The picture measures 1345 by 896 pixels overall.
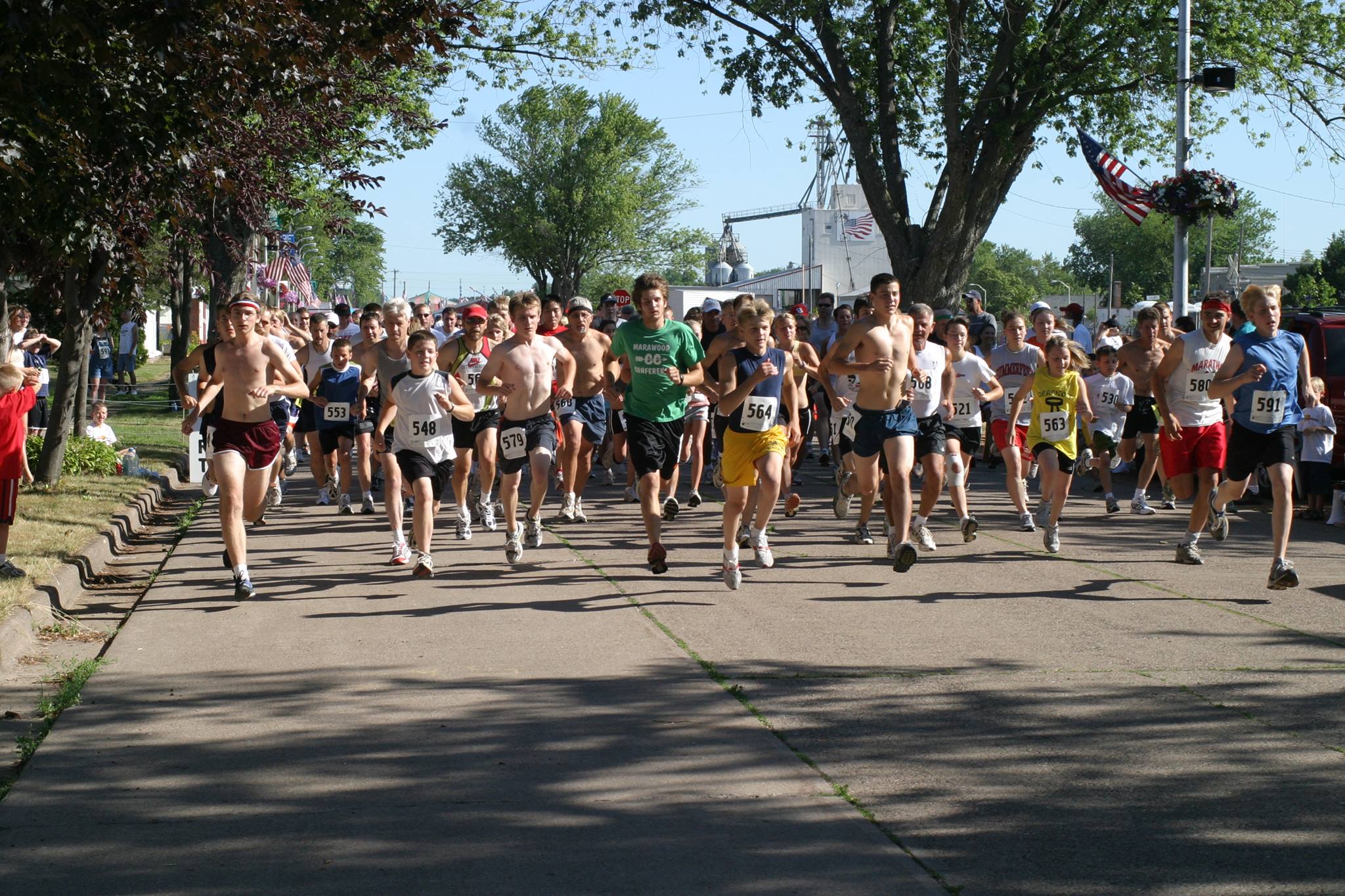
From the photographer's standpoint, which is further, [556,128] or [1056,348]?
[556,128]

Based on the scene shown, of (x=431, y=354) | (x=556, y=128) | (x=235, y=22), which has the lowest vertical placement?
(x=431, y=354)

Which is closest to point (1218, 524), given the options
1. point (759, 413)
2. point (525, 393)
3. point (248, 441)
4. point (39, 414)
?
point (759, 413)

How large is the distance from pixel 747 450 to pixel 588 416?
13.3ft

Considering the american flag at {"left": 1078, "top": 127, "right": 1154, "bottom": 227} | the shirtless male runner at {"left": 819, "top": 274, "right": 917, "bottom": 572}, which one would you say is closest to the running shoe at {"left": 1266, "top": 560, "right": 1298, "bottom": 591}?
the shirtless male runner at {"left": 819, "top": 274, "right": 917, "bottom": 572}

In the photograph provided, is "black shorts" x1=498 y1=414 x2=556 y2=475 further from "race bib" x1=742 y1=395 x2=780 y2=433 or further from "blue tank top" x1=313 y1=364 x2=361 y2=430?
"blue tank top" x1=313 y1=364 x2=361 y2=430

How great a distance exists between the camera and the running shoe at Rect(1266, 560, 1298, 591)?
354 inches

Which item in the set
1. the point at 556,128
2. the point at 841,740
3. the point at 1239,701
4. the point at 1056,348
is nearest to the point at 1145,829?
the point at 841,740

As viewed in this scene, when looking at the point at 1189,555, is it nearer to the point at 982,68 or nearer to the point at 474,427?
the point at 474,427

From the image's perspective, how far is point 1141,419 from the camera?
15617mm

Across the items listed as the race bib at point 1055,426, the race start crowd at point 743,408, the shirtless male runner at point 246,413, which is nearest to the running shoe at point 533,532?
the race start crowd at point 743,408

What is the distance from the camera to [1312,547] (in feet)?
38.9

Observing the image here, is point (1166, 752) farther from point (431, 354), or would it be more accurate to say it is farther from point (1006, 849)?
point (431, 354)

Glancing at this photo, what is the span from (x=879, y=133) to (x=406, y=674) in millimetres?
18325

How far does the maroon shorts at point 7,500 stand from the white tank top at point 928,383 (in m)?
6.15
